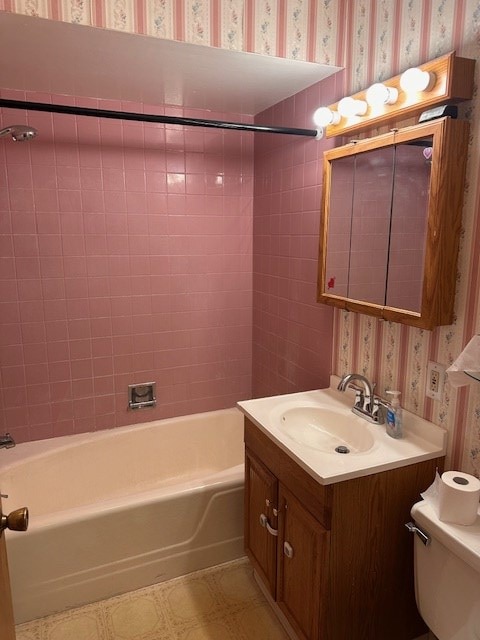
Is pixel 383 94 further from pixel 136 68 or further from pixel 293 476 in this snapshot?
pixel 293 476

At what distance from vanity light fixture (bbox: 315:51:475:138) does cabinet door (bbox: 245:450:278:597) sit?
1391 mm

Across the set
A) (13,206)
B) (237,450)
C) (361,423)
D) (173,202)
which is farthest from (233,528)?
(13,206)

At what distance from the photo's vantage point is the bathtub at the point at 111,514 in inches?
74.1

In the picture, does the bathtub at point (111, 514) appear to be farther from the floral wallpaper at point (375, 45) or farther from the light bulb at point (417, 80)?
the light bulb at point (417, 80)

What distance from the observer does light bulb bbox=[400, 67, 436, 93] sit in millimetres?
1417

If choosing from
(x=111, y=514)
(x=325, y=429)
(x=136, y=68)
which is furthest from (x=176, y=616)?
(x=136, y=68)

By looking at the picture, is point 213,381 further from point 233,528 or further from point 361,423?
point 361,423

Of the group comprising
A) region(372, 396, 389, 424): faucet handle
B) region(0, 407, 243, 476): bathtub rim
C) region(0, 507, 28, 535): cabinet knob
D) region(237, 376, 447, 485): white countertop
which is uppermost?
region(0, 507, 28, 535): cabinet knob

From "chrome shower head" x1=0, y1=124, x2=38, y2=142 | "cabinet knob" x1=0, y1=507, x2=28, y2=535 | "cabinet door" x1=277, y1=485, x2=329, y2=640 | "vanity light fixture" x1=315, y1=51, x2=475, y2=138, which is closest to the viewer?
"cabinet knob" x1=0, y1=507, x2=28, y2=535

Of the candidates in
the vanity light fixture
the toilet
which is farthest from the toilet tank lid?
the vanity light fixture

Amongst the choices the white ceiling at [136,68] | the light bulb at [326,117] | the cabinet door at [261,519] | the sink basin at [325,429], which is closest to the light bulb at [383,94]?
the light bulb at [326,117]

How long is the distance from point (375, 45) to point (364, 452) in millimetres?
1515

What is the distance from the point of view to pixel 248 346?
9.61ft

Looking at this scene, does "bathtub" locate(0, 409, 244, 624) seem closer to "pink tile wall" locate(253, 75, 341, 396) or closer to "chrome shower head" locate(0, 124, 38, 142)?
"pink tile wall" locate(253, 75, 341, 396)
